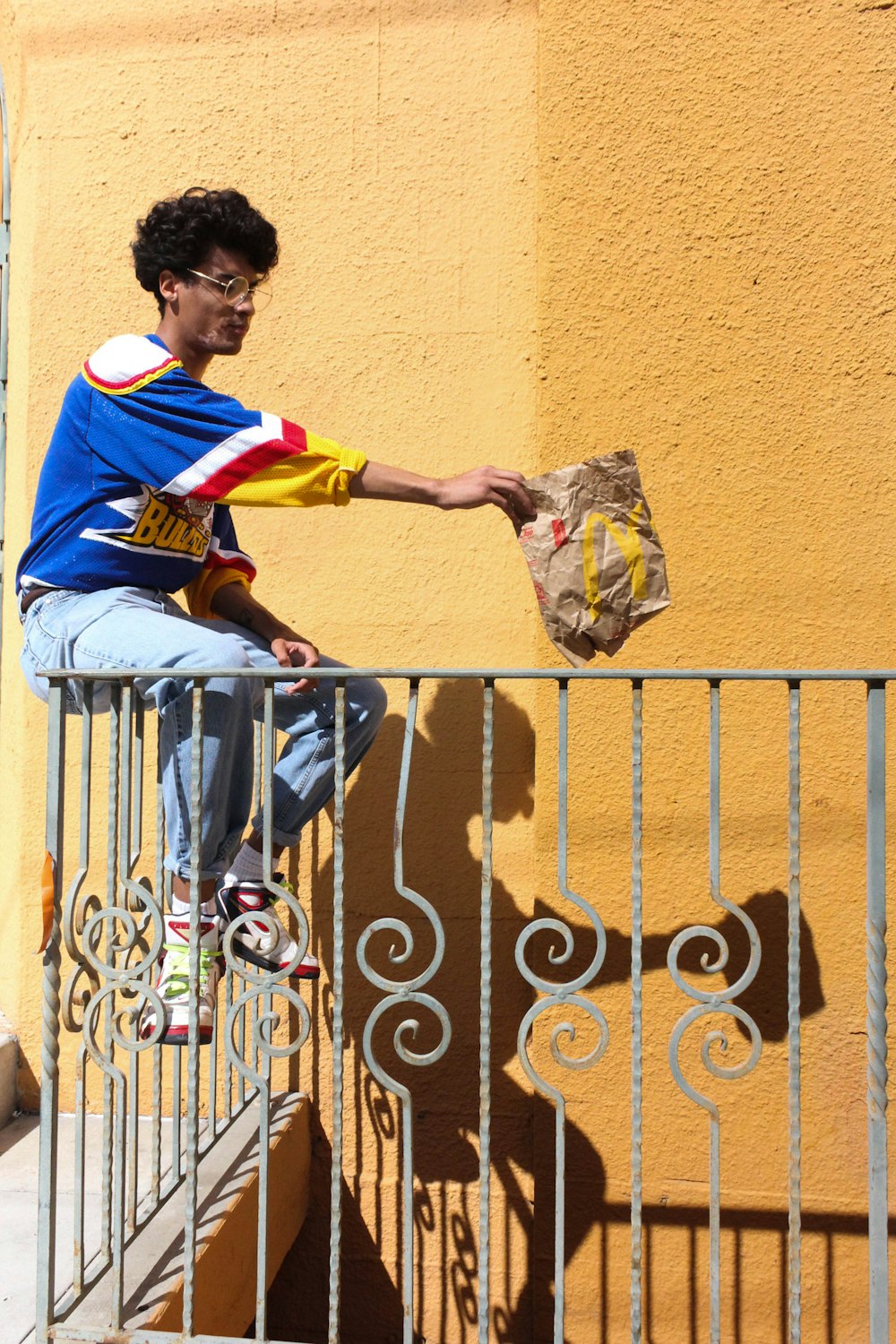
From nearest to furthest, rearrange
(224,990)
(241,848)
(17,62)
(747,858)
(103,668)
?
(103,668) < (241,848) < (747,858) < (224,990) < (17,62)

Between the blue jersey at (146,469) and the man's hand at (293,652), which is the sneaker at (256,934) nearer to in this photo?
the man's hand at (293,652)

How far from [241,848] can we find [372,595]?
108cm

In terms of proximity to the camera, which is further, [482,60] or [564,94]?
[482,60]

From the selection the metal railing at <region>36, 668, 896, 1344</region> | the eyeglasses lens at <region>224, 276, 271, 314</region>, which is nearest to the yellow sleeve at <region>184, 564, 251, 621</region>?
the metal railing at <region>36, 668, 896, 1344</region>

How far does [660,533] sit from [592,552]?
862 mm

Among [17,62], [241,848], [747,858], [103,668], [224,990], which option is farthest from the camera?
[17,62]

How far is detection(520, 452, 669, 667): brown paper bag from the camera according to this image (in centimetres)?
250

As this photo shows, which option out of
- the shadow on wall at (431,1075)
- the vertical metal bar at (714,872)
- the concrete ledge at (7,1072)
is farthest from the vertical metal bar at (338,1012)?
the concrete ledge at (7,1072)

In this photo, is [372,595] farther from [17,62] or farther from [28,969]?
[17,62]

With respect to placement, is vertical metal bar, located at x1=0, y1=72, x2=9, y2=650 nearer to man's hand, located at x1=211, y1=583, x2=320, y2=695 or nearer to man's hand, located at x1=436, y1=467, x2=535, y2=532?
man's hand, located at x1=211, y1=583, x2=320, y2=695

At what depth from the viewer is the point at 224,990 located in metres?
3.61

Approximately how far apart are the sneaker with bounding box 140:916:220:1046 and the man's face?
1.34 m

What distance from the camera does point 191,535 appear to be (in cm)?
291

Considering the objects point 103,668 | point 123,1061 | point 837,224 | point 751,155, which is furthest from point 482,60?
point 123,1061
